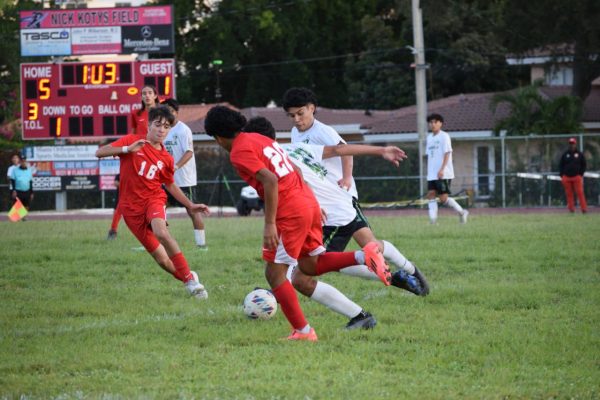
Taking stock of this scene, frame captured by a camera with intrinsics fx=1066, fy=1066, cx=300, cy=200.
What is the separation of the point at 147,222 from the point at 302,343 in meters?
3.33

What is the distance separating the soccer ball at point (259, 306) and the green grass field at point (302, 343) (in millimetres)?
156

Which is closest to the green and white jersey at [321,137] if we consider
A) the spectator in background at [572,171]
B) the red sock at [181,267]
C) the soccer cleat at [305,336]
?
the red sock at [181,267]

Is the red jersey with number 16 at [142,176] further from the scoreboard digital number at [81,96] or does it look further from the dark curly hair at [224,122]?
the scoreboard digital number at [81,96]

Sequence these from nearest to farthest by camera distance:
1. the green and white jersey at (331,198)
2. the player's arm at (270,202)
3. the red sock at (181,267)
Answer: the player's arm at (270,202)
the green and white jersey at (331,198)
the red sock at (181,267)

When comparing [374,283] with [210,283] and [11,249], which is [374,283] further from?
[11,249]

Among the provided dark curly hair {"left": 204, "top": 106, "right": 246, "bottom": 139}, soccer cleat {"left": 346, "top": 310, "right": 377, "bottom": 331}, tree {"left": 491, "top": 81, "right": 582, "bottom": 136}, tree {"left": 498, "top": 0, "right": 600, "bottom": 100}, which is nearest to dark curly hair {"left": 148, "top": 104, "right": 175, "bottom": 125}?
dark curly hair {"left": 204, "top": 106, "right": 246, "bottom": 139}

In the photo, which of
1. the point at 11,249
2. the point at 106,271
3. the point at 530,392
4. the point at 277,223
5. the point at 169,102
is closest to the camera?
the point at 530,392

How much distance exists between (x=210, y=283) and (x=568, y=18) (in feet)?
98.1

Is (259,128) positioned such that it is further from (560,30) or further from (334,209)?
(560,30)

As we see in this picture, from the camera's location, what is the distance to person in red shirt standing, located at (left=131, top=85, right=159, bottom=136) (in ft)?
42.6

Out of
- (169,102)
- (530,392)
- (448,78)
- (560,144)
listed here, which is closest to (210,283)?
(169,102)

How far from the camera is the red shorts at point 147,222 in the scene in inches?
384

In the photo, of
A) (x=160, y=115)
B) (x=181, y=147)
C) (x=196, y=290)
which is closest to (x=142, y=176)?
(x=160, y=115)

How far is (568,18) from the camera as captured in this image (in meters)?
37.6
